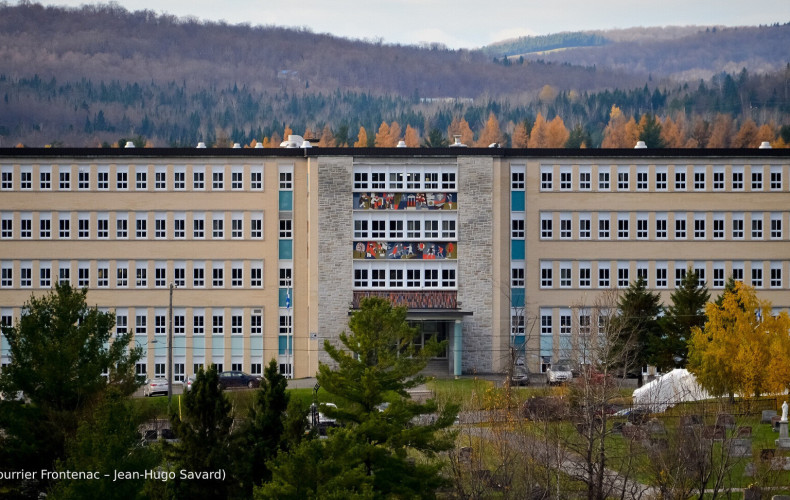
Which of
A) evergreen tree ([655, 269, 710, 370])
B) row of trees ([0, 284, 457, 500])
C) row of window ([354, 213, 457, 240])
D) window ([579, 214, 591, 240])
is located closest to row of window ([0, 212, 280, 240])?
row of window ([354, 213, 457, 240])

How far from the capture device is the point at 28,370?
42969 millimetres

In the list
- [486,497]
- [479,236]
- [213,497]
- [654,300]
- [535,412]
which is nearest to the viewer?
[213,497]

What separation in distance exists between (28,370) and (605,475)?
20325 mm

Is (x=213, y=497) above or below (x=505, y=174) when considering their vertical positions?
below

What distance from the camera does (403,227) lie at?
248 feet

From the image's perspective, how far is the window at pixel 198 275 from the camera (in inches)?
3002

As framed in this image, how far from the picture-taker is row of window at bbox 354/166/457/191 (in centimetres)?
7575

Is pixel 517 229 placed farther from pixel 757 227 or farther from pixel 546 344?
pixel 757 227

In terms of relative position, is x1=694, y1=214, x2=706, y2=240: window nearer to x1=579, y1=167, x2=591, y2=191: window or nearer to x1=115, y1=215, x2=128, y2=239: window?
x1=579, y1=167, x2=591, y2=191: window

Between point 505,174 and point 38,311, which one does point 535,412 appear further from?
point 505,174

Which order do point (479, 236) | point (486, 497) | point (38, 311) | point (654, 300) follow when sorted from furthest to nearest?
1. point (479, 236)
2. point (654, 300)
3. point (38, 311)
4. point (486, 497)

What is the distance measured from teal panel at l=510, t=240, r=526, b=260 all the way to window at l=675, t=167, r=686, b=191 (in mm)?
10222

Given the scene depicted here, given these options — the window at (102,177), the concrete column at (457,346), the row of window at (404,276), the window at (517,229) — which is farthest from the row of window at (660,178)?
the window at (102,177)

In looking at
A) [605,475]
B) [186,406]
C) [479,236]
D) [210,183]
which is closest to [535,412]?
[605,475]
